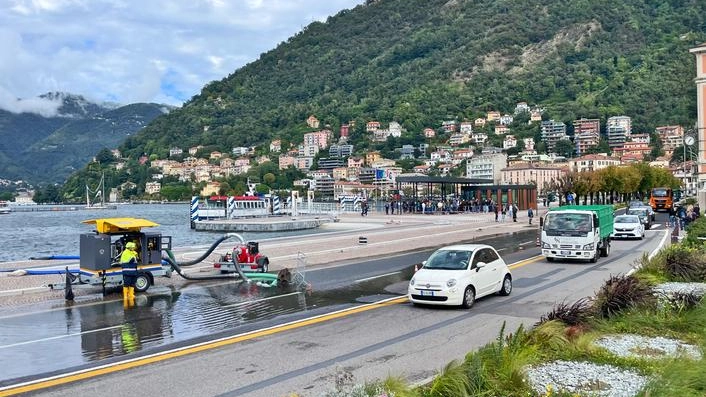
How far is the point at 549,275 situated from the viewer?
1898 centimetres

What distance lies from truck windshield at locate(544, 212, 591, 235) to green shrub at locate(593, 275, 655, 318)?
10.7 metres

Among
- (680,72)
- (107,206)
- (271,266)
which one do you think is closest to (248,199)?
(271,266)

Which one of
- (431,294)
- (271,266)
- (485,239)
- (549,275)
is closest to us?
(431,294)

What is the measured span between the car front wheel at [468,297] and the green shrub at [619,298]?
278cm

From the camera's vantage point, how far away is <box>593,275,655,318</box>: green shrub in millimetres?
11000

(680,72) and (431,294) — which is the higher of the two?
(680,72)

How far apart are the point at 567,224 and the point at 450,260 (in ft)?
32.2

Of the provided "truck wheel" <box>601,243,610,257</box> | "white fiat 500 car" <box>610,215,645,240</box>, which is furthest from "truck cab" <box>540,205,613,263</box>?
"white fiat 500 car" <box>610,215,645,240</box>

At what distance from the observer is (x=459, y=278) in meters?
13.5

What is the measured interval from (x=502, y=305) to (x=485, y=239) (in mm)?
20394

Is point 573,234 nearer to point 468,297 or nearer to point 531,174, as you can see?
point 468,297

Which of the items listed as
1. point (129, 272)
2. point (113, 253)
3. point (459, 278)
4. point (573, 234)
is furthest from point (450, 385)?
point (573, 234)

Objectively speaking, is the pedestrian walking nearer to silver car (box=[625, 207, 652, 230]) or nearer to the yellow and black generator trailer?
the yellow and black generator trailer

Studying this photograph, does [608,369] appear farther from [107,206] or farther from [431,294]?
[107,206]
